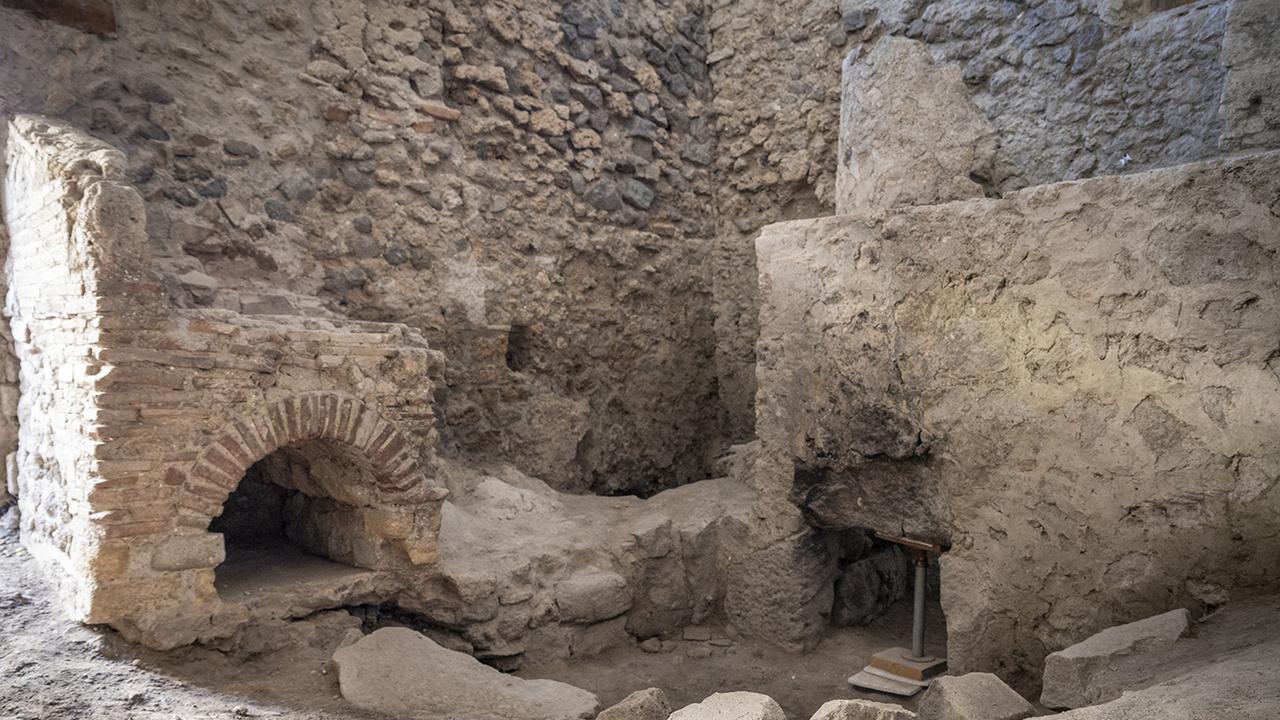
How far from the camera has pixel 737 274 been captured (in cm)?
650

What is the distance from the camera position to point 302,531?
4.32 m

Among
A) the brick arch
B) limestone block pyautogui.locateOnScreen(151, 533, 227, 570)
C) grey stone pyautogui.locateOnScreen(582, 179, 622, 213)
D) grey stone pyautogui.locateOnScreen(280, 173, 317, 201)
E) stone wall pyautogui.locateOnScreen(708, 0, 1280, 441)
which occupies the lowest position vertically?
limestone block pyautogui.locateOnScreen(151, 533, 227, 570)

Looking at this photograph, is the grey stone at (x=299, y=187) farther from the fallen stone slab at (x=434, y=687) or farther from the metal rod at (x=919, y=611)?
the metal rod at (x=919, y=611)

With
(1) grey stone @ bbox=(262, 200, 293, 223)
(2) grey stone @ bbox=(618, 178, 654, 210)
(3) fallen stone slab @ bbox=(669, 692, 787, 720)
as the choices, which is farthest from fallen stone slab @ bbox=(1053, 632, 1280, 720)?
(2) grey stone @ bbox=(618, 178, 654, 210)

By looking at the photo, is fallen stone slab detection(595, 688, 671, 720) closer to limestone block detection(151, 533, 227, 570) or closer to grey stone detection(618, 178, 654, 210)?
limestone block detection(151, 533, 227, 570)

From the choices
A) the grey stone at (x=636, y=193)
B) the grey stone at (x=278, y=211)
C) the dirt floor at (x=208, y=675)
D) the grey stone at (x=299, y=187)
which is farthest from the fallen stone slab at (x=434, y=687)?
the grey stone at (x=636, y=193)

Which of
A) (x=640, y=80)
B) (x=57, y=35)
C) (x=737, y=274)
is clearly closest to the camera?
(x=57, y=35)

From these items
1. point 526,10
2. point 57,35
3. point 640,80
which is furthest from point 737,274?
point 57,35

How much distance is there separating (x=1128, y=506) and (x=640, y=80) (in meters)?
4.15

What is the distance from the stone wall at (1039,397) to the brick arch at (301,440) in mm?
1890

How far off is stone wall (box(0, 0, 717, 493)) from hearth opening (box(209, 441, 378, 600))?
820 mm

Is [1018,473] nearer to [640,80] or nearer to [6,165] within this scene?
[640,80]

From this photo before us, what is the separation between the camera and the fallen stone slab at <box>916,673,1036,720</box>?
2799 mm

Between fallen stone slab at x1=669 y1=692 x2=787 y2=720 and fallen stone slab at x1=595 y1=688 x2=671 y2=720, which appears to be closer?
fallen stone slab at x1=669 y1=692 x2=787 y2=720
